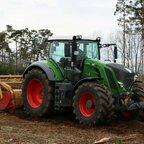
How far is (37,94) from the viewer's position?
491 inches

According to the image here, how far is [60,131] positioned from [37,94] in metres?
2.99

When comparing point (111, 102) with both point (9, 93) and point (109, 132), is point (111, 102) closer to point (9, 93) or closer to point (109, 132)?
point (109, 132)

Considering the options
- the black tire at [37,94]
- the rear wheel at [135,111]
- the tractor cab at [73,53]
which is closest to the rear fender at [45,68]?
the black tire at [37,94]

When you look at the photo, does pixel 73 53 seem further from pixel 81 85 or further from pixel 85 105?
pixel 85 105

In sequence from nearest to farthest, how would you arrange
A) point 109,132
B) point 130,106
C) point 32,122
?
1. point 109,132
2. point 130,106
3. point 32,122

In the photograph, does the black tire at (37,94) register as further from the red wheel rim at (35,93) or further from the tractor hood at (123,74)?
the tractor hood at (123,74)

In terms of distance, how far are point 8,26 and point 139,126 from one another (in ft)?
160

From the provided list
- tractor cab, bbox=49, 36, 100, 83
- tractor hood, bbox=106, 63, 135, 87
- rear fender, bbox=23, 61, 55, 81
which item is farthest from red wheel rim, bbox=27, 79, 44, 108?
tractor hood, bbox=106, 63, 135, 87

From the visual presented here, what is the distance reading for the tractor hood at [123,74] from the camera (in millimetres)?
10664

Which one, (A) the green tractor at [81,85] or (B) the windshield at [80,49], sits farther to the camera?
(B) the windshield at [80,49]

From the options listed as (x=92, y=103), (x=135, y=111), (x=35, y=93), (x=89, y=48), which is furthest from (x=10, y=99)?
(x=135, y=111)

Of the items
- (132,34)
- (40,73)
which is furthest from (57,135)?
(132,34)

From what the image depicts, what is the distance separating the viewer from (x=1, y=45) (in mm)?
56594

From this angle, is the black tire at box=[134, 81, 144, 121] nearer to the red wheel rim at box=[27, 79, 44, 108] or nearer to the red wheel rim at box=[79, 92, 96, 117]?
the red wheel rim at box=[79, 92, 96, 117]
